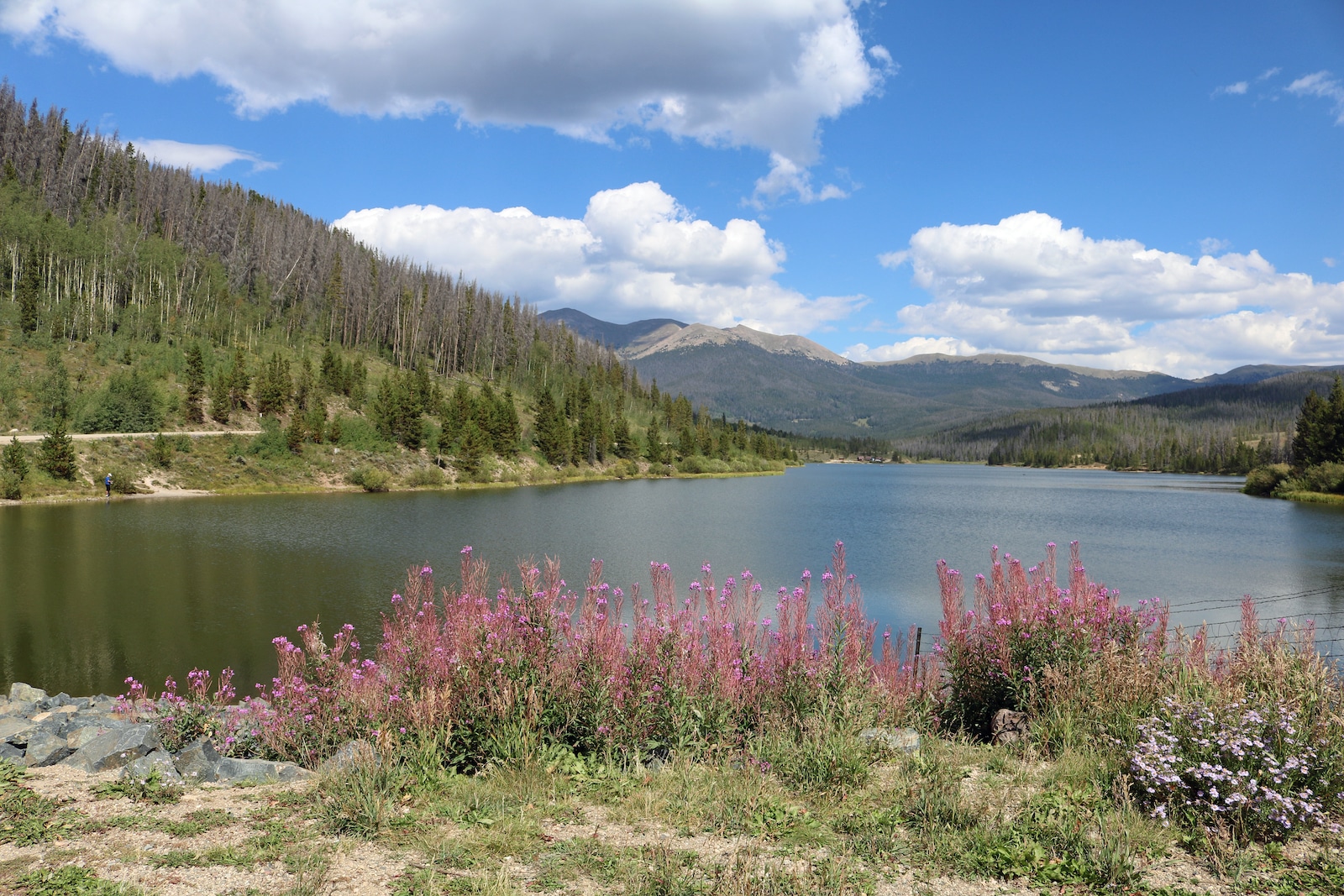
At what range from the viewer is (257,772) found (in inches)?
310

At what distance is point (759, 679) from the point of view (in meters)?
8.09

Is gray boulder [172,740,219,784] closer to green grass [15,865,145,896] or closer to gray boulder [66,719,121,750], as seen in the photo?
gray boulder [66,719,121,750]

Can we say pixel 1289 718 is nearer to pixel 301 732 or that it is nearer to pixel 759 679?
pixel 759 679

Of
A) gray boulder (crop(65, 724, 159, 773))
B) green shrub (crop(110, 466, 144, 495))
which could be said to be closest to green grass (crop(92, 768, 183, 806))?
gray boulder (crop(65, 724, 159, 773))

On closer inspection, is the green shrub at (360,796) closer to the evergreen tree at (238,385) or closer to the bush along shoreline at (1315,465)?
the evergreen tree at (238,385)

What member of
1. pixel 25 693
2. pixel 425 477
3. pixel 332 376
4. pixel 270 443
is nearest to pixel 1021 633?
pixel 25 693

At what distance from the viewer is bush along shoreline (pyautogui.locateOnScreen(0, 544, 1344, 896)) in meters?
5.34

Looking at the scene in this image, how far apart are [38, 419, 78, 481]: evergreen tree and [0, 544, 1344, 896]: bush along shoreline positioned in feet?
153

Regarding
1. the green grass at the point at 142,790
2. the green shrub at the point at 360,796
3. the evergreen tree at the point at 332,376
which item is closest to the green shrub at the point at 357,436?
the evergreen tree at the point at 332,376

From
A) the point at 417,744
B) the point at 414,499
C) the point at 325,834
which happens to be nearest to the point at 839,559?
the point at 417,744

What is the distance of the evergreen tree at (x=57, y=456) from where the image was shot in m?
45.8

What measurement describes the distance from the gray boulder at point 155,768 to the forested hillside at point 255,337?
56.7 m

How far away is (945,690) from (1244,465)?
158 metres

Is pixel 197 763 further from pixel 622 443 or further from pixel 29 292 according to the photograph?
pixel 622 443
